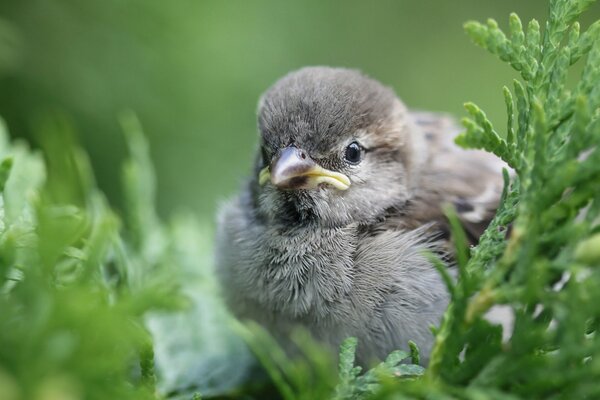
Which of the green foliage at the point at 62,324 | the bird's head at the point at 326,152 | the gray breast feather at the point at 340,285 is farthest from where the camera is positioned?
the bird's head at the point at 326,152

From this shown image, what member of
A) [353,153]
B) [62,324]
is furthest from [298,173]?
[62,324]

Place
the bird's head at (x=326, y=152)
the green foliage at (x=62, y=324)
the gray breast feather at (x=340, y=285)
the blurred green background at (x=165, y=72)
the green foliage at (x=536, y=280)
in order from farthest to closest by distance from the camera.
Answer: the blurred green background at (x=165, y=72), the bird's head at (x=326, y=152), the gray breast feather at (x=340, y=285), the green foliage at (x=536, y=280), the green foliage at (x=62, y=324)

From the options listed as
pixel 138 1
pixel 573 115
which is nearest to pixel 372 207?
pixel 573 115

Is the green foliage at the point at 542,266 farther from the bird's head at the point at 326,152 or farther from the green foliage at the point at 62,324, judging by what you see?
the bird's head at the point at 326,152

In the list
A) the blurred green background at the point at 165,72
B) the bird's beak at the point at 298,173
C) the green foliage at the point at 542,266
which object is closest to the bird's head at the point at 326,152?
the bird's beak at the point at 298,173

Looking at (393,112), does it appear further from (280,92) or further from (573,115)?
(573,115)

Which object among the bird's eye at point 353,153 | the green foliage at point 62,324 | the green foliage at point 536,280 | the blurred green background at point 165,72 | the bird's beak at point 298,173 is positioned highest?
the blurred green background at point 165,72

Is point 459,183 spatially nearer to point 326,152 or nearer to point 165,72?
point 326,152

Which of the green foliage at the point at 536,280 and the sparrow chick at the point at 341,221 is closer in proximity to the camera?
the green foliage at the point at 536,280
